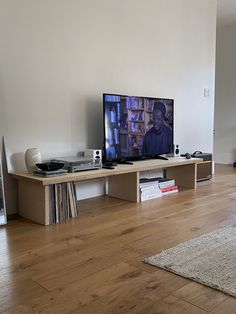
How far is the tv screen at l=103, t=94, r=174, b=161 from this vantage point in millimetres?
3137

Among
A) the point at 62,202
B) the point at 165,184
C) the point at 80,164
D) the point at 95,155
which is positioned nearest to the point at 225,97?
the point at 165,184

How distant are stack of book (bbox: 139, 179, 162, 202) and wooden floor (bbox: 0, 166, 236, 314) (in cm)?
17

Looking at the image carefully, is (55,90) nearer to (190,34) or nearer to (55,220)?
(55,220)

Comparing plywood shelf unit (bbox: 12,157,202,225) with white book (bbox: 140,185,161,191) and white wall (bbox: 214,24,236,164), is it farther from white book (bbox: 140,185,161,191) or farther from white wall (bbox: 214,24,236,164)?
white wall (bbox: 214,24,236,164)

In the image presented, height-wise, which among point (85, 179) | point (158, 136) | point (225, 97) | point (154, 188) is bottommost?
point (154, 188)

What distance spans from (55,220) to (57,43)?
157 cm

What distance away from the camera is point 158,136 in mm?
3635

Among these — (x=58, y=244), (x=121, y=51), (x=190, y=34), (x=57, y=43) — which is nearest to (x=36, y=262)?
(x=58, y=244)

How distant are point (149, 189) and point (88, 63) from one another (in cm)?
139

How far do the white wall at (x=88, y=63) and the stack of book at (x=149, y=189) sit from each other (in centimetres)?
64

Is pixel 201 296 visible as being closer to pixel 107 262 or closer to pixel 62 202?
pixel 107 262

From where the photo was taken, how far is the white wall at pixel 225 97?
5945 millimetres

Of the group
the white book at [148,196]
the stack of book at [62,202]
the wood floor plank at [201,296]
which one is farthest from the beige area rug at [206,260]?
the white book at [148,196]

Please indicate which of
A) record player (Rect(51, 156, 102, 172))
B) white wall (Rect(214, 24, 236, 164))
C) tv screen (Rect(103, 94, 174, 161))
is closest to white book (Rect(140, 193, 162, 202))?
tv screen (Rect(103, 94, 174, 161))
